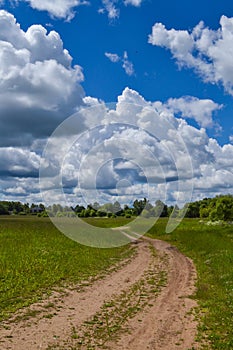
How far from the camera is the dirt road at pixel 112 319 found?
10398mm

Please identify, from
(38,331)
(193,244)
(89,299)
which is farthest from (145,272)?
(193,244)

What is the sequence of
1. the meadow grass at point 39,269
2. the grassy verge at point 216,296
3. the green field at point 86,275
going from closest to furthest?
the grassy verge at point 216,296 → the green field at point 86,275 → the meadow grass at point 39,269

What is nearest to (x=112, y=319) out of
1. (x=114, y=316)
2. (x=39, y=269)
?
(x=114, y=316)

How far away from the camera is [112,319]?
12.6 meters

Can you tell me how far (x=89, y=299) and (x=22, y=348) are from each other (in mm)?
5813

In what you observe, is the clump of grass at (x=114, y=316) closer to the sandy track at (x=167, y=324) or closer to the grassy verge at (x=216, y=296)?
the sandy track at (x=167, y=324)

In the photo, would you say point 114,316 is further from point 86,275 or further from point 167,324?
point 86,275

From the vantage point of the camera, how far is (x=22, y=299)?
14.7 metres

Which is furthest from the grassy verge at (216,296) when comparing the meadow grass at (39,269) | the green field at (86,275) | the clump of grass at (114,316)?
the meadow grass at (39,269)

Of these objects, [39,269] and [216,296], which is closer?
[216,296]

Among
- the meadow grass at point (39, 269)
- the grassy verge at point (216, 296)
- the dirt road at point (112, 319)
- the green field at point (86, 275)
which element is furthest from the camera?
the meadow grass at point (39, 269)

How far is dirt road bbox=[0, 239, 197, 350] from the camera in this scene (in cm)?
1040

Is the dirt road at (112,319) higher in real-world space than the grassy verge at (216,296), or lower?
lower

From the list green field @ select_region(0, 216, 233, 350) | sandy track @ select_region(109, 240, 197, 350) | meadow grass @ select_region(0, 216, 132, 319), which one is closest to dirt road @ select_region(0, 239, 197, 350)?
sandy track @ select_region(109, 240, 197, 350)
